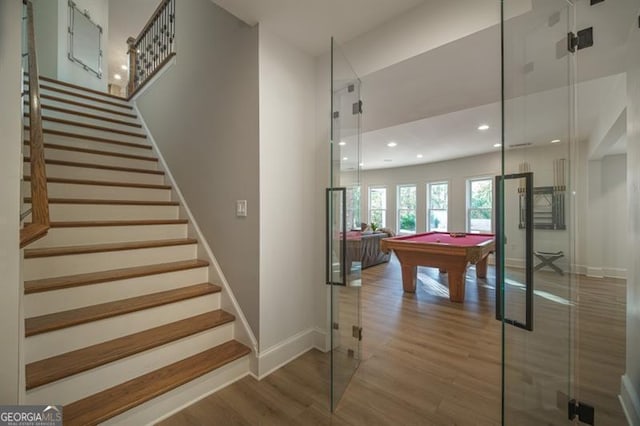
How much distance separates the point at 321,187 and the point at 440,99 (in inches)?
60.4

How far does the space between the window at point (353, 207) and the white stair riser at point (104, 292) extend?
1421mm

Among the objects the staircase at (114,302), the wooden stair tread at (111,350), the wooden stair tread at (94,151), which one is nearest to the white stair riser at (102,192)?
the staircase at (114,302)

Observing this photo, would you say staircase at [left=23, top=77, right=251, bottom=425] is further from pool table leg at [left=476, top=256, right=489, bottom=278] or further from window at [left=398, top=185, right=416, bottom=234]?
window at [left=398, top=185, right=416, bottom=234]

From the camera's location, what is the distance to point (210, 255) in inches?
95.2

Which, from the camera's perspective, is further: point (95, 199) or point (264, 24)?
point (95, 199)

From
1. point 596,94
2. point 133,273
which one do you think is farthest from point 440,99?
point 133,273

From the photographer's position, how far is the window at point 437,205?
786 cm

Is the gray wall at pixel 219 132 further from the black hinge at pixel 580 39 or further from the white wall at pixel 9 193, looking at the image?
the black hinge at pixel 580 39

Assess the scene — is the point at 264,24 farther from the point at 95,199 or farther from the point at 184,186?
the point at 95,199

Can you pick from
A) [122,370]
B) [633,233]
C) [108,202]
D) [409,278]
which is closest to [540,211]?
[633,233]

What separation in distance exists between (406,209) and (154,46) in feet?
24.9

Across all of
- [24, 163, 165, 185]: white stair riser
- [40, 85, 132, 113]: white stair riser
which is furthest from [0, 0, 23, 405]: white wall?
[40, 85, 132, 113]: white stair riser

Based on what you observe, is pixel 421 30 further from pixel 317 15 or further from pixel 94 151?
pixel 94 151

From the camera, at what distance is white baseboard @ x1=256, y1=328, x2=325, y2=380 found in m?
1.94
